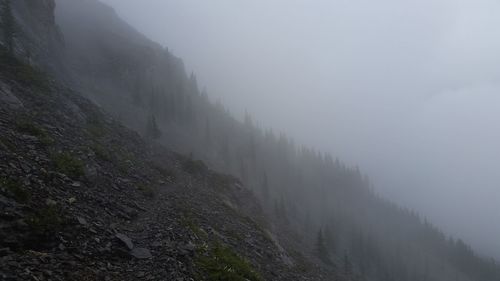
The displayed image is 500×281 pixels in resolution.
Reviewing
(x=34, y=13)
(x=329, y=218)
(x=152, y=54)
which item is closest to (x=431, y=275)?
(x=329, y=218)

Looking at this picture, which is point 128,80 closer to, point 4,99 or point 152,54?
point 152,54

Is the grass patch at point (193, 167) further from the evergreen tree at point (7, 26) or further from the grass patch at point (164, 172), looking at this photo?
the evergreen tree at point (7, 26)

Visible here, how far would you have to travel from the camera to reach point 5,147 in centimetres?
2061

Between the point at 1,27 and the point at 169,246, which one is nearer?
the point at 169,246

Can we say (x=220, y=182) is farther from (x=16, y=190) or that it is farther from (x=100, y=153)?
(x=16, y=190)

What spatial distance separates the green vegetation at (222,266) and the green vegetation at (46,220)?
794 centimetres

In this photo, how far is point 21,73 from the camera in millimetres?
41250

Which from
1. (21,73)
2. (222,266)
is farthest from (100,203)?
(21,73)

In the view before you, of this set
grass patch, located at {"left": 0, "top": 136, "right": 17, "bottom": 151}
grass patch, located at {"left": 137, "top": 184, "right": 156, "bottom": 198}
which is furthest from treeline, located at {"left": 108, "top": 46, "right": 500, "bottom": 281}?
grass patch, located at {"left": 0, "top": 136, "right": 17, "bottom": 151}

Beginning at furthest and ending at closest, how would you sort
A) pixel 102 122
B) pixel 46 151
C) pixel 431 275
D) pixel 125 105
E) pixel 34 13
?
1. pixel 431 275
2. pixel 125 105
3. pixel 34 13
4. pixel 102 122
5. pixel 46 151

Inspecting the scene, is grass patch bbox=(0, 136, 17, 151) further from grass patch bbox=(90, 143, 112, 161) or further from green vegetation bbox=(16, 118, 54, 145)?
grass patch bbox=(90, 143, 112, 161)

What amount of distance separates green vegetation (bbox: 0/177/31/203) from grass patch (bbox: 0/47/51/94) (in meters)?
26.9

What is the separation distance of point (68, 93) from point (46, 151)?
29.3m

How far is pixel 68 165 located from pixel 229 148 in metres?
126
